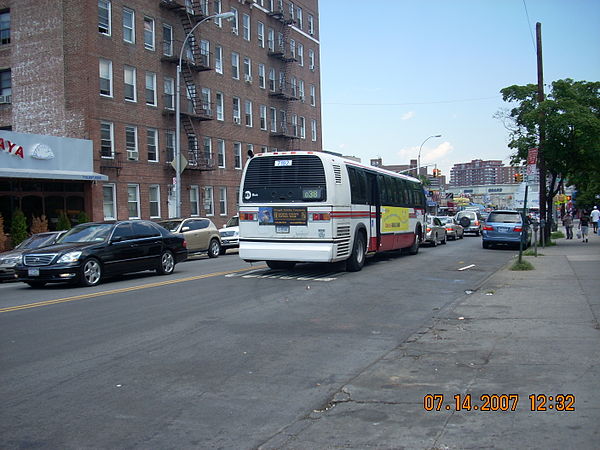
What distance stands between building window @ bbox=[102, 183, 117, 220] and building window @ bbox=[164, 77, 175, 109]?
6.89 meters

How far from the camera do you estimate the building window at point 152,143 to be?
34.8 m

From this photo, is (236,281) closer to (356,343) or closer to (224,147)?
(356,343)

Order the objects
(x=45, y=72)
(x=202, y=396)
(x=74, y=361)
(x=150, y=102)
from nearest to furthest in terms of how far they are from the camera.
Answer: (x=202, y=396)
(x=74, y=361)
(x=45, y=72)
(x=150, y=102)

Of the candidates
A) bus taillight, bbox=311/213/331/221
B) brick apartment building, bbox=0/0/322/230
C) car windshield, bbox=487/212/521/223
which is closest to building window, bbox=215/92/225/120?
brick apartment building, bbox=0/0/322/230

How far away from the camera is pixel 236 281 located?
14406 millimetres

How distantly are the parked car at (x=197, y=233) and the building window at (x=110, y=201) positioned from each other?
8.95m

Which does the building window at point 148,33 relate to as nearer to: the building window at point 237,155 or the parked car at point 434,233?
the building window at point 237,155

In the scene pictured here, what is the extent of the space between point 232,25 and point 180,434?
42.2 meters

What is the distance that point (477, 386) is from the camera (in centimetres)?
590

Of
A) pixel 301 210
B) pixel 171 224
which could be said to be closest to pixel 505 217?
pixel 171 224

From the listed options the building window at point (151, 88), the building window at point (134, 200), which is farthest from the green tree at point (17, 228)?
the building window at point (151, 88)

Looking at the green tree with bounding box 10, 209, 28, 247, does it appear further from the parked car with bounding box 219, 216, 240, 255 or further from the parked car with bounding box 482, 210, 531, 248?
the parked car with bounding box 482, 210, 531, 248

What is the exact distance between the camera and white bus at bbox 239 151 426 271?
1501cm

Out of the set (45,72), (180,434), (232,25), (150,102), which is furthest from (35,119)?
(180,434)
